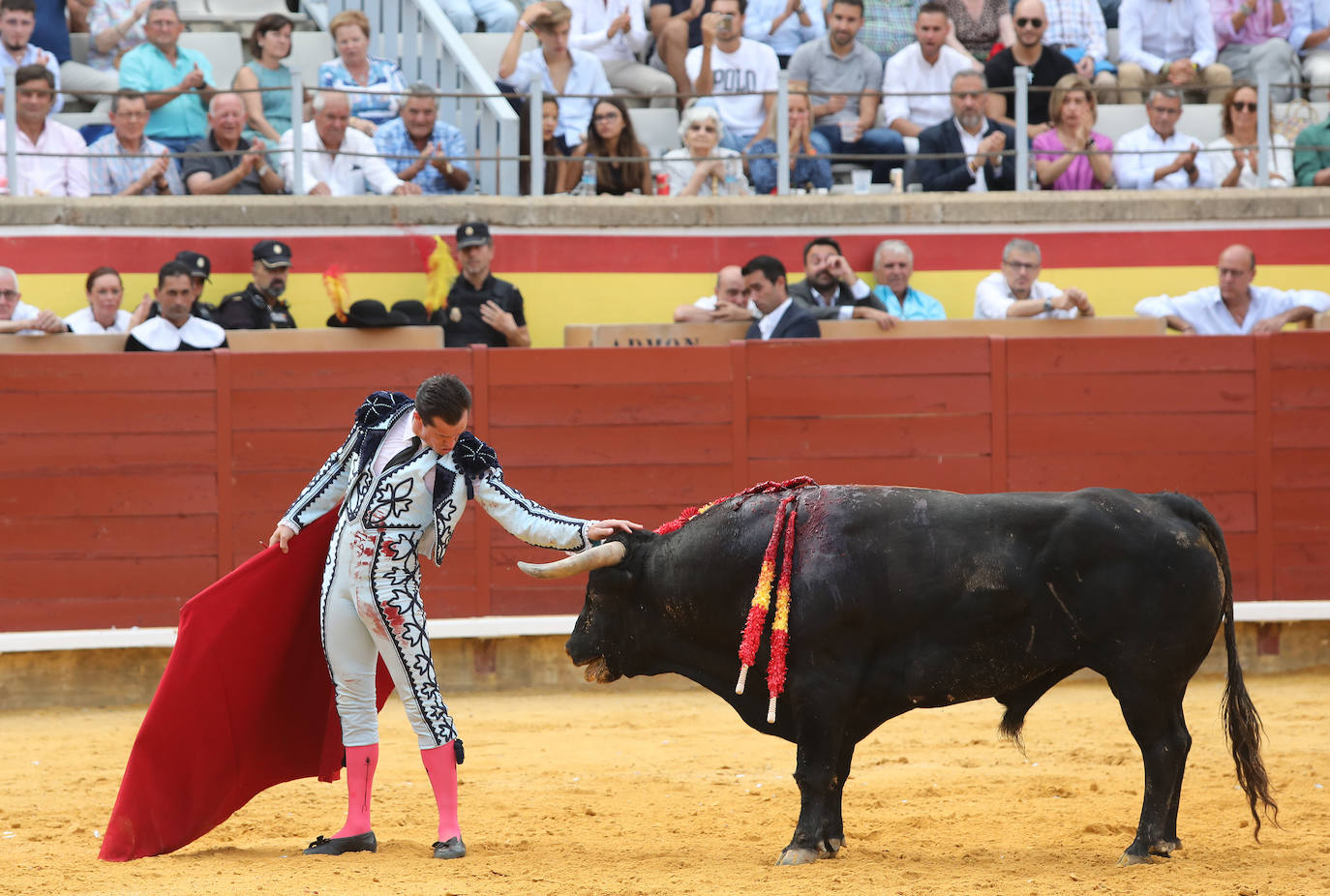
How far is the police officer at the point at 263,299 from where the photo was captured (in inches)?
335

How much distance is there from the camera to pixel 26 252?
8.73 meters

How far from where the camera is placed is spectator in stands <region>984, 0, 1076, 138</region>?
10117mm

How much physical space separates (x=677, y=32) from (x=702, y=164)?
1.28 m

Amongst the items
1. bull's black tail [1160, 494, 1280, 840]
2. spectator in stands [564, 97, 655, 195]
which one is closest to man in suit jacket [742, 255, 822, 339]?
spectator in stands [564, 97, 655, 195]

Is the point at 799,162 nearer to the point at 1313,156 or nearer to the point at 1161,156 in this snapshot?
the point at 1161,156

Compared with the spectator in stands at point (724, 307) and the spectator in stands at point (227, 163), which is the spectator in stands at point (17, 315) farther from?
the spectator in stands at point (724, 307)

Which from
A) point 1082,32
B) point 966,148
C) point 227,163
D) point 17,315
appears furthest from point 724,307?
point 1082,32

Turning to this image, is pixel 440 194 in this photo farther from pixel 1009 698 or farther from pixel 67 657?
pixel 1009 698

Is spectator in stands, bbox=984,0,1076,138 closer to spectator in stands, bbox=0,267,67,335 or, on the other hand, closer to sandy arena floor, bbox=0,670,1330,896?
sandy arena floor, bbox=0,670,1330,896

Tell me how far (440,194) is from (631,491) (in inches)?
80.7

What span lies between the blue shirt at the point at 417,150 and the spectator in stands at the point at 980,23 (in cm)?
332

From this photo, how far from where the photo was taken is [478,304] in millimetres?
8555

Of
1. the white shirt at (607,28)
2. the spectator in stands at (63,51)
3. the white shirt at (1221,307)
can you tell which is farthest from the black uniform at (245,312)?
the white shirt at (1221,307)

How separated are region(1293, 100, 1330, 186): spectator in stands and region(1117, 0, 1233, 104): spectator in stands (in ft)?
2.59
